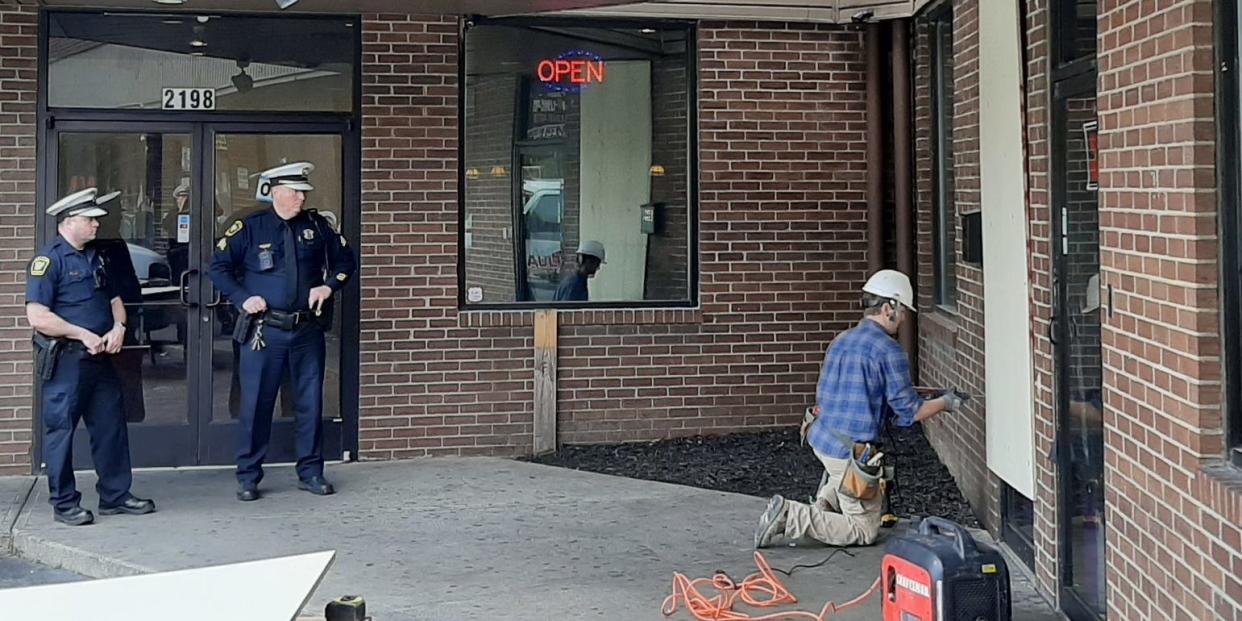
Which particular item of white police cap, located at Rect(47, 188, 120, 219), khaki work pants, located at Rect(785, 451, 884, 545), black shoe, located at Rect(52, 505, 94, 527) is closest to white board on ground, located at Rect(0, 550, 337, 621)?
khaki work pants, located at Rect(785, 451, 884, 545)

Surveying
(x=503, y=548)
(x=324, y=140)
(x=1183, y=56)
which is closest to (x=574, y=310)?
(x=324, y=140)

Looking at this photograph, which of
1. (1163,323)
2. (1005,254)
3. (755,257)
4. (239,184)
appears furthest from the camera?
(755,257)

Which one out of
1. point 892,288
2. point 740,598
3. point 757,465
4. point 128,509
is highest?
point 892,288

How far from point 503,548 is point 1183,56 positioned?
14.4 feet

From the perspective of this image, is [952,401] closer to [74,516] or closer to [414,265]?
[414,265]

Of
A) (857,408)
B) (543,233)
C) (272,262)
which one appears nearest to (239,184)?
(272,262)

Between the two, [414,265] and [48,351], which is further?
[414,265]

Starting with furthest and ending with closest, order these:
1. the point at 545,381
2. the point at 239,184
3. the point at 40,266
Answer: the point at 545,381 → the point at 239,184 → the point at 40,266

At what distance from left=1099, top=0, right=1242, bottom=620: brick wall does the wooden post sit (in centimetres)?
529

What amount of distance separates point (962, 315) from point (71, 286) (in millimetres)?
5224

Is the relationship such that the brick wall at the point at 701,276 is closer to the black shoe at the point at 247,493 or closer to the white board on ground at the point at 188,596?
the black shoe at the point at 247,493

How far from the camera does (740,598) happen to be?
6.29 m

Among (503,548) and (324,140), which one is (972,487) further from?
(324,140)

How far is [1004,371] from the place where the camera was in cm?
676
